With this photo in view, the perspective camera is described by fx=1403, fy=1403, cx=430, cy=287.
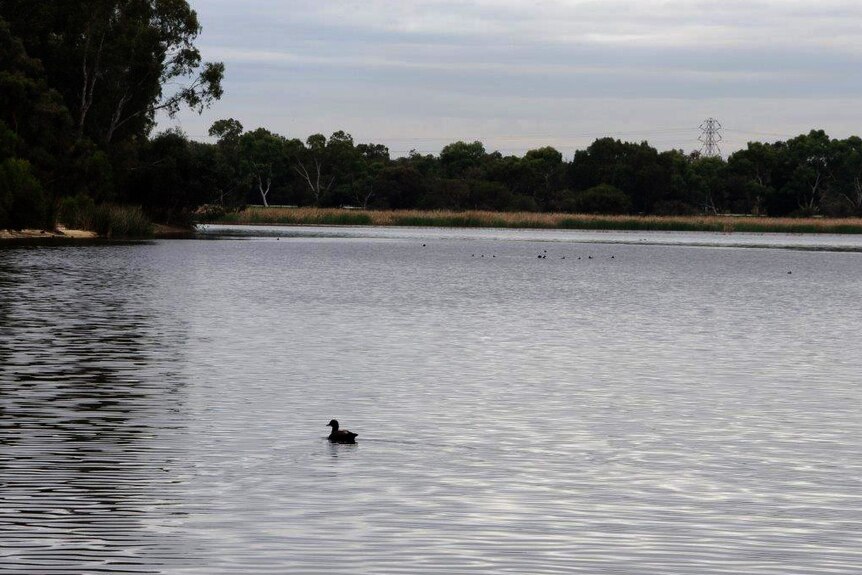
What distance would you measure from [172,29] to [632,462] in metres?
109

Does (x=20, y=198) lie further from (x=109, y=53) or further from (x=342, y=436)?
(x=342, y=436)

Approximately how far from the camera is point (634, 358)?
3275cm

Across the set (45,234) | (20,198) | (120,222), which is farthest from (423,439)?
(120,222)

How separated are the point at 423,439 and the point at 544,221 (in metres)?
153

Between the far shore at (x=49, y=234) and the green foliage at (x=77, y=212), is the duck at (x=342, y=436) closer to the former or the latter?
the far shore at (x=49, y=234)

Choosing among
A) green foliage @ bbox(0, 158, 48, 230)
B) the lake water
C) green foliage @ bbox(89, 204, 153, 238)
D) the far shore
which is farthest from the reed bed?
the lake water

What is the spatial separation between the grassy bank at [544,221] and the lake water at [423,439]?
4515 inches

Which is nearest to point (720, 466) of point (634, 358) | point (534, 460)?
point (534, 460)

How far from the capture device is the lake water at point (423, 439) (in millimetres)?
13414

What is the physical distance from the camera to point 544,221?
17238 centimetres

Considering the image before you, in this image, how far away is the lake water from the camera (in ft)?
44.0

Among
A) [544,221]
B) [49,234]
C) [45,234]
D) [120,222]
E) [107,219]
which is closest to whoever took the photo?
[45,234]

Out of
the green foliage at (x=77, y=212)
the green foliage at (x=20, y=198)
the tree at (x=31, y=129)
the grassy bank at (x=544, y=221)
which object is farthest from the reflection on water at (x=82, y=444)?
the grassy bank at (x=544, y=221)

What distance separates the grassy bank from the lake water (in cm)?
11468
